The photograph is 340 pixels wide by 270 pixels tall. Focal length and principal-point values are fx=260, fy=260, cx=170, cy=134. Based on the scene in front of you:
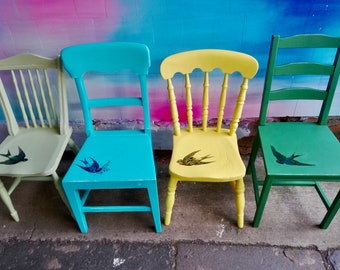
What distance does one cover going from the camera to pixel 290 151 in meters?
1.41

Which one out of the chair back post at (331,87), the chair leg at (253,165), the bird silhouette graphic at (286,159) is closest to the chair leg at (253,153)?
the chair leg at (253,165)

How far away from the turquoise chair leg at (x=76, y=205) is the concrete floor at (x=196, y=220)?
0.27ft

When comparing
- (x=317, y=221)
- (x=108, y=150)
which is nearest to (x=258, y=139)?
(x=317, y=221)

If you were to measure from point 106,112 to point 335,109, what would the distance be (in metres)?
1.65

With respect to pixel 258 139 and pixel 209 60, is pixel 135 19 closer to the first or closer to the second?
pixel 209 60

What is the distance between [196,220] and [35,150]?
3.52 ft

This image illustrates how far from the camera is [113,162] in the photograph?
1.43 metres

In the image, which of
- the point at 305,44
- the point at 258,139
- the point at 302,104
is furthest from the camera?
the point at 302,104

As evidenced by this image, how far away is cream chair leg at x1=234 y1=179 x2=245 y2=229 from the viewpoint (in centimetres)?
146

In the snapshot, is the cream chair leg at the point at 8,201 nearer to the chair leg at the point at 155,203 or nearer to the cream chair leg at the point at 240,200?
the chair leg at the point at 155,203

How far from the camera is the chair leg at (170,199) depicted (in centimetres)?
145

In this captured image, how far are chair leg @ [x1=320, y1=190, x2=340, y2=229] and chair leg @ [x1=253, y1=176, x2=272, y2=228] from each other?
0.38 metres

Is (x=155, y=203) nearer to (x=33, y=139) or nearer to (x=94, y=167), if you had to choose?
(x=94, y=167)

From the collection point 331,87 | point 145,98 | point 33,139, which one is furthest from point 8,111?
point 331,87
